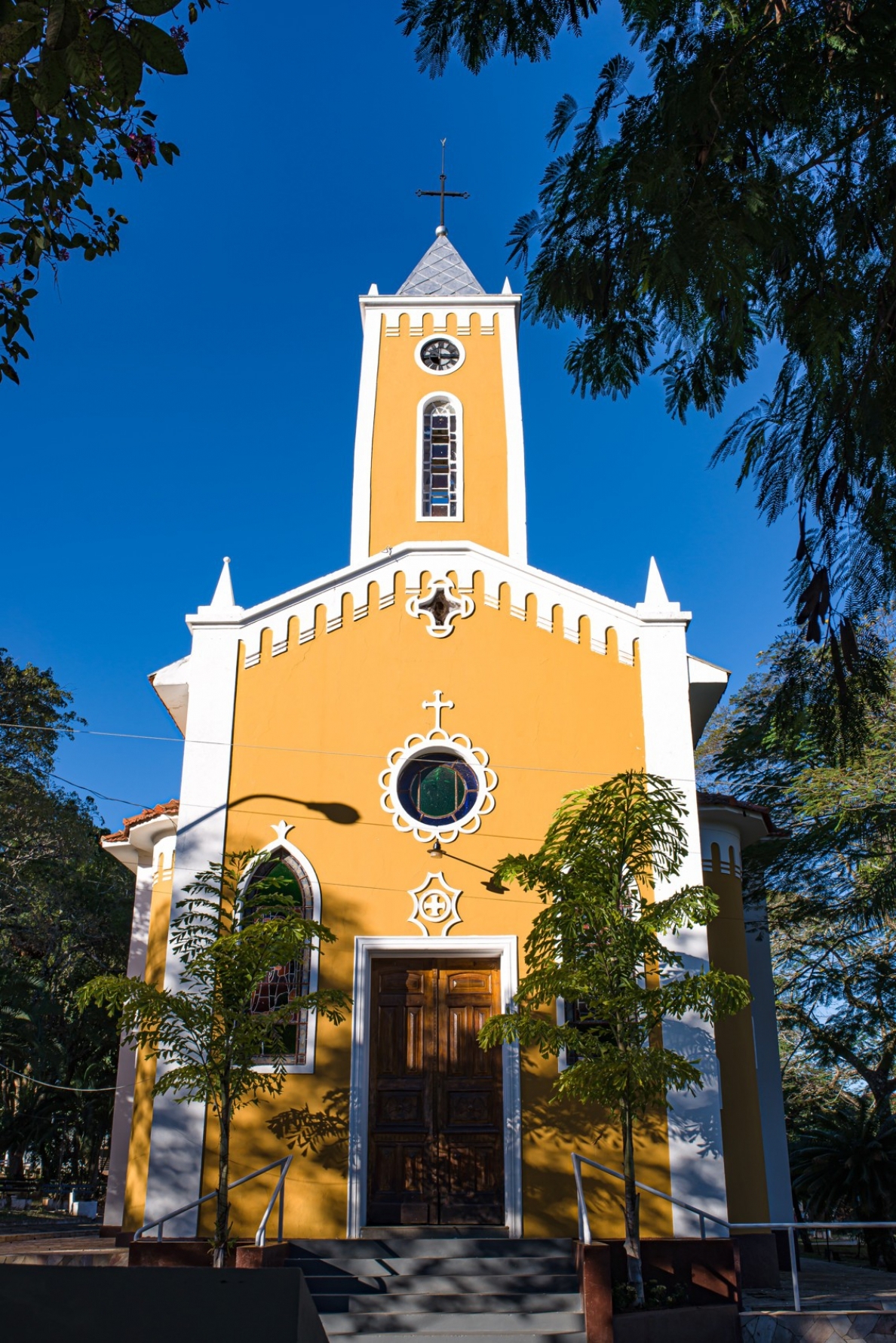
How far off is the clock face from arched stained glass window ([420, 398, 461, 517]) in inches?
24.3

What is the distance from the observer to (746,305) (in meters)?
5.95

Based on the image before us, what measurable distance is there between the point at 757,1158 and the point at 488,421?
10.5m

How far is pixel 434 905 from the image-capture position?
43.4 feet

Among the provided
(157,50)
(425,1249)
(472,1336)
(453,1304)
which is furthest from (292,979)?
(157,50)

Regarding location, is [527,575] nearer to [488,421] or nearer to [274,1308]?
[488,421]

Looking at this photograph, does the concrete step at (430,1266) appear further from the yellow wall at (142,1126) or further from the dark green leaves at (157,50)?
the dark green leaves at (157,50)

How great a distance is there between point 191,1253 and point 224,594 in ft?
24.4

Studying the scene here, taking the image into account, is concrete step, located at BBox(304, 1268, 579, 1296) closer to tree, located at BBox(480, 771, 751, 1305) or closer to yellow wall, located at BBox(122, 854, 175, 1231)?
tree, located at BBox(480, 771, 751, 1305)

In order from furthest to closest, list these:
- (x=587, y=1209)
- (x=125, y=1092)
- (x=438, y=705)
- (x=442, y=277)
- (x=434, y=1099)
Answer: (x=442, y=277)
(x=125, y=1092)
(x=438, y=705)
(x=434, y=1099)
(x=587, y=1209)

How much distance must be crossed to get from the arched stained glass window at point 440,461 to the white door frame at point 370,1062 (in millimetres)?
6363

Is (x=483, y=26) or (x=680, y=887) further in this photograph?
(x=680, y=887)

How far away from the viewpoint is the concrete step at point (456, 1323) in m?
9.87

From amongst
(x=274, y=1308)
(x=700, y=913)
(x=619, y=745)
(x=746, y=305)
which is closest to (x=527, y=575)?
(x=619, y=745)

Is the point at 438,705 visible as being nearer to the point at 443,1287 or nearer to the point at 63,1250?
the point at 443,1287
